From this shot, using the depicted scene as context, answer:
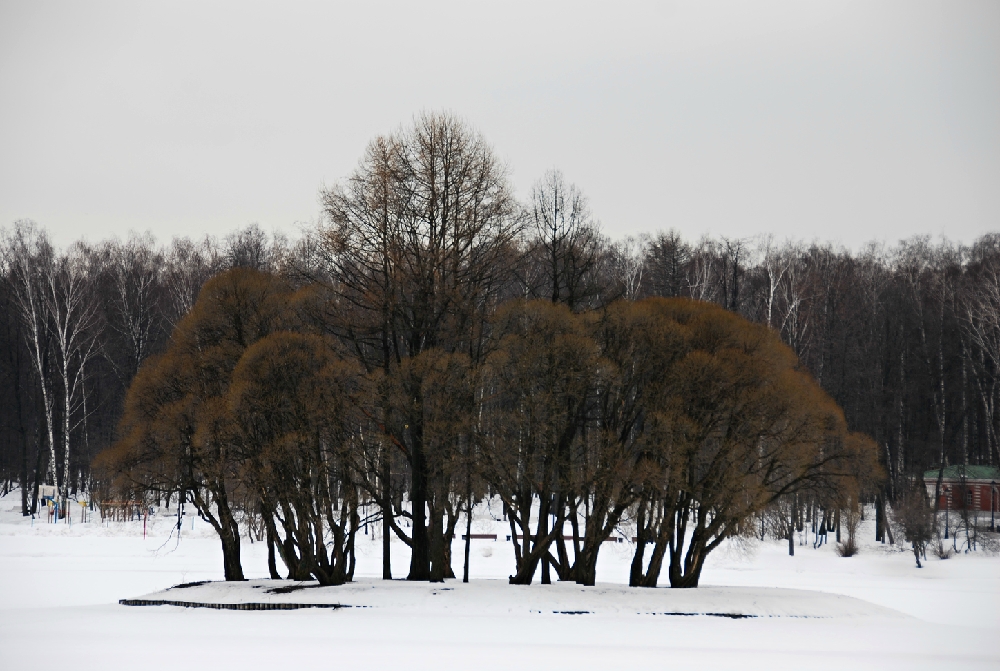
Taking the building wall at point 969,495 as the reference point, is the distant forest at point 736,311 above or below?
above

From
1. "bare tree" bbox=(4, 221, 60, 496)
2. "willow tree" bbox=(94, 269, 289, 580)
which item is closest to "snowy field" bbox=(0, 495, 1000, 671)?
"willow tree" bbox=(94, 269, 289, 580)

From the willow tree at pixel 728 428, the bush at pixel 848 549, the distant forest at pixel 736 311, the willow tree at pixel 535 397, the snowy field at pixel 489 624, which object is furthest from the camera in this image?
the distant forest at pixel 736 311

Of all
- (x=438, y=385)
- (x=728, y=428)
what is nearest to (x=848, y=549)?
(x=728, y=428)

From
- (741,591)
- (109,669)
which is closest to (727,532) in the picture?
(741,591)

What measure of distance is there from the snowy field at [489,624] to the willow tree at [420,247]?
5586mm

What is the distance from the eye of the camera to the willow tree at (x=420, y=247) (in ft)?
127

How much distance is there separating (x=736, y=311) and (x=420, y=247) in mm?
28024

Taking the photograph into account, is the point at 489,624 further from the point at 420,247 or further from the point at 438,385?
the point at 420,247

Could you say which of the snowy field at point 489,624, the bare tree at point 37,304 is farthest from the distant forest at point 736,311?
the snowy field at point 489,624

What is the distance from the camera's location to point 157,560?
52.6 m

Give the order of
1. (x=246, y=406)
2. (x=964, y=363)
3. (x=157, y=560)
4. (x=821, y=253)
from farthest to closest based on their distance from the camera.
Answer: (x=821, y=253)
(x=964, y=363)
(x=157, y=560)
(x=246, y=406)

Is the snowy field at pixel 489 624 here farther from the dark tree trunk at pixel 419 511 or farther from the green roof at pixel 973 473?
the green roof at pixel 973 473

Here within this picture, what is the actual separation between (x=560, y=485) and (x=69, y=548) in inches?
1218

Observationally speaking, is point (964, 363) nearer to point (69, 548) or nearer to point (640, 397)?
point (640, 397)
